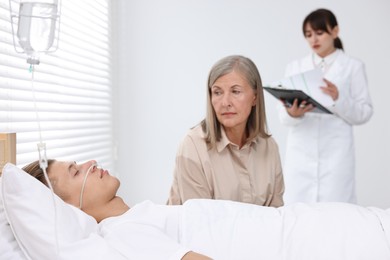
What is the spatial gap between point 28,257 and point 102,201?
41 centimetres

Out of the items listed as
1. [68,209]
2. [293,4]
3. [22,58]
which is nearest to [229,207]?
[68,209]

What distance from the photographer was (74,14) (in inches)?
110

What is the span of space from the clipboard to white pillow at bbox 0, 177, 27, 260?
1.51 metres

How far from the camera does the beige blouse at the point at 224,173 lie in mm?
1987

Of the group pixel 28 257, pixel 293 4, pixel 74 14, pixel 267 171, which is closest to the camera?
pixel 28 257

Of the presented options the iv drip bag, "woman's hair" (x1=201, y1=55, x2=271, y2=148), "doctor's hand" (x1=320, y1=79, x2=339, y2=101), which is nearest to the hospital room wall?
"doctor's hand" (x1=320, y1=79, x2=339, y2=101)

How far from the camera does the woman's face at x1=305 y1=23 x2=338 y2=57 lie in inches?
117

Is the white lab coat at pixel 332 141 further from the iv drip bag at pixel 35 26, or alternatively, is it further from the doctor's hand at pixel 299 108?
the iv drip bag at pixel 35 26

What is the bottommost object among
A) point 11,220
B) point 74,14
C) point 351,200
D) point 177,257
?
point 351,200

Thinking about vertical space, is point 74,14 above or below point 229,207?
above

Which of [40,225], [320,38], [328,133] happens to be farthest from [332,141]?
[40,225]

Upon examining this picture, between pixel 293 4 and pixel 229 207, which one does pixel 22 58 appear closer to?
pixel 229 207

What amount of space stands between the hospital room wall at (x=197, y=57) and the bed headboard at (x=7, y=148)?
1.96 metres

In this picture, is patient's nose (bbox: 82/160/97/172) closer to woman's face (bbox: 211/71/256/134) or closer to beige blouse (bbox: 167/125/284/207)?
beige blouse (bbox: 167/125/284/207)
